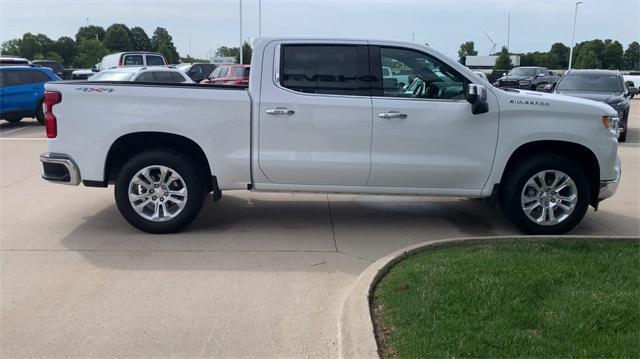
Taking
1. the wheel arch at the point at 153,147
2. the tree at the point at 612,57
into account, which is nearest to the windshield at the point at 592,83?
the wheel arch at the point at 153,147

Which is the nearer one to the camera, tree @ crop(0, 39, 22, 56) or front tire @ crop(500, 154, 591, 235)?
front tire @ crop(500, 154, 591, 235)

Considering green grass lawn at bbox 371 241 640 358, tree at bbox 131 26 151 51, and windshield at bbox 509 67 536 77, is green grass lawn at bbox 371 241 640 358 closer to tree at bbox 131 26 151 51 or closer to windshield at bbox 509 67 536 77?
windshield at bbox 509 67 536 77

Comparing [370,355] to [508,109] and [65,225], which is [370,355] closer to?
[508,109]

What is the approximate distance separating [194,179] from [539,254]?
10.9 feet

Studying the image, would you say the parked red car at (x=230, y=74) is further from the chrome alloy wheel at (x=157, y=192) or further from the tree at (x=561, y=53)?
the tree at (x=561, y=53)

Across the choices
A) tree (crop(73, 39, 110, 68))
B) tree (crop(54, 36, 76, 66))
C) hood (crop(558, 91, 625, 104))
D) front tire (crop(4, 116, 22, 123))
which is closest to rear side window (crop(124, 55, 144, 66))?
front tire (crop(4, 116, 22, 123))

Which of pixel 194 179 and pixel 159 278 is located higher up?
pixel 194 179

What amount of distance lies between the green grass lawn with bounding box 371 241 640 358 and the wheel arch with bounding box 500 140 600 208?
1072 mm

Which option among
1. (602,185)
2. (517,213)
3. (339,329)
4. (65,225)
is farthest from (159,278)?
(602,185)

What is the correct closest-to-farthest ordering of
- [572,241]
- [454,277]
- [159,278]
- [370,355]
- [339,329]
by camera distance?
[370,355] → [339,329] → [454,277] → [159,278] → [572,241]

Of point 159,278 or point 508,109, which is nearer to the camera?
point 159,278

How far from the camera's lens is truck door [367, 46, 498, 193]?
5648 mm

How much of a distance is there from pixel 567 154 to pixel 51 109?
208 inches

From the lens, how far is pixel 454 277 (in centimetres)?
432
